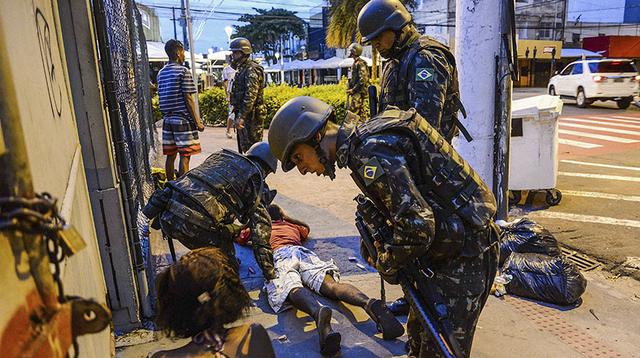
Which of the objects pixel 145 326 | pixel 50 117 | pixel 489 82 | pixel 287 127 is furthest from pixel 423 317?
pixel 489 82

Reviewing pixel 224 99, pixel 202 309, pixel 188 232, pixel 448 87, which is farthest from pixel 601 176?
pixel 224 99

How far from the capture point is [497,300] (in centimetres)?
349

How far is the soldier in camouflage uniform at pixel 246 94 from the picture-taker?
6113 mm

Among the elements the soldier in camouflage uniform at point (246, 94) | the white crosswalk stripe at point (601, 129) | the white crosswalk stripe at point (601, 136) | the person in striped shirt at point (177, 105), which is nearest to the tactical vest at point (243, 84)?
the soldier in camouflage uniform at point (246, 94)

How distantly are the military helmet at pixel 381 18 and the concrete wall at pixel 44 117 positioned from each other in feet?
6.63

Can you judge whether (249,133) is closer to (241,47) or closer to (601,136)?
(241,47)

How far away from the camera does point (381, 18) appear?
313 centimetres

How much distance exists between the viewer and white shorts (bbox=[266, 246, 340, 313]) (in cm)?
333

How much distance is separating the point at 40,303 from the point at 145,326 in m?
2.50

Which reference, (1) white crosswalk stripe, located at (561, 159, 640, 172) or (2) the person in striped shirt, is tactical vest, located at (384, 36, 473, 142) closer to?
(2) the person in striped shirt

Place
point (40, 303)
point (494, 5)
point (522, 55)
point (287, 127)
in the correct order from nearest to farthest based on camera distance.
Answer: point (40, 303), point (287, 127), point (494, 5), point (522, 55)

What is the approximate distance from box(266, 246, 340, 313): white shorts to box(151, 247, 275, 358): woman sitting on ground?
160 centimetres

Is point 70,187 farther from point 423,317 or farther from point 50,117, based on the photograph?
point 423,317

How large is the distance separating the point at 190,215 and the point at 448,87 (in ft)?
6.39
